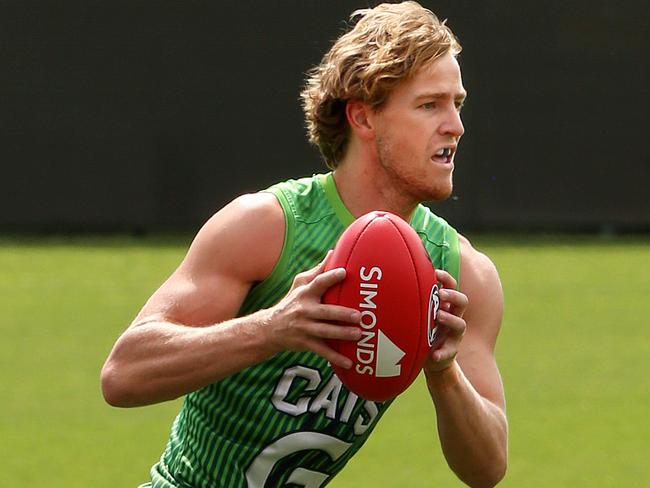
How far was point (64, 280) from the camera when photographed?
1388cm

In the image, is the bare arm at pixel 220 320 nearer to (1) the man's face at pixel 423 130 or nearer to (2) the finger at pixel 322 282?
(2) the finger at pixel 322 282

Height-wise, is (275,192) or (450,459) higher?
(275,192)

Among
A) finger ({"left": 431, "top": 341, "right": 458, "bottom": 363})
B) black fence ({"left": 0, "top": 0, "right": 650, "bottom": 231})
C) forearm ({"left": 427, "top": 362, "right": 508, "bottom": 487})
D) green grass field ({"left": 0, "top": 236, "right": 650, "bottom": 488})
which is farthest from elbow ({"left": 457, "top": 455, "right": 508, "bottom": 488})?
black fence ({"left": 0, "top": 0, "right": 650, "bottom": 231})

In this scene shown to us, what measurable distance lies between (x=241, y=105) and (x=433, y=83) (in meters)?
13.7

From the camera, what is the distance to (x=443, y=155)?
13.0ft

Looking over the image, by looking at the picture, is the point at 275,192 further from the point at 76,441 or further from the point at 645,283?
the point at 645,283

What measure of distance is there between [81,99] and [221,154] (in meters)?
1.81

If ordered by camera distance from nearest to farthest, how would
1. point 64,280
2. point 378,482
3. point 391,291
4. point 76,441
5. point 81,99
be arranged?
1. point 391,291
2. point 378,482
3. point 76,441
4. point 64,280
5. point 81,99

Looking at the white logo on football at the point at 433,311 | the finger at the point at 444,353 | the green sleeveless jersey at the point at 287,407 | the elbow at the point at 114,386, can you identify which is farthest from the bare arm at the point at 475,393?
the elbow at the point at 114,386

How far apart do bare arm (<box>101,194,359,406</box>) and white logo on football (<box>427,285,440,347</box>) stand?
8.5 inches

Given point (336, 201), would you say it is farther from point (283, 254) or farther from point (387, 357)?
point (387, 357)

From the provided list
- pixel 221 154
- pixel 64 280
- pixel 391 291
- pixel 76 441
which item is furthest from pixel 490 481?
pixel 221 154

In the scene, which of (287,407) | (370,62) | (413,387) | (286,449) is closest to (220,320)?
(287,407)

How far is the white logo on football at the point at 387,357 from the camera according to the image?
11.1 feet
